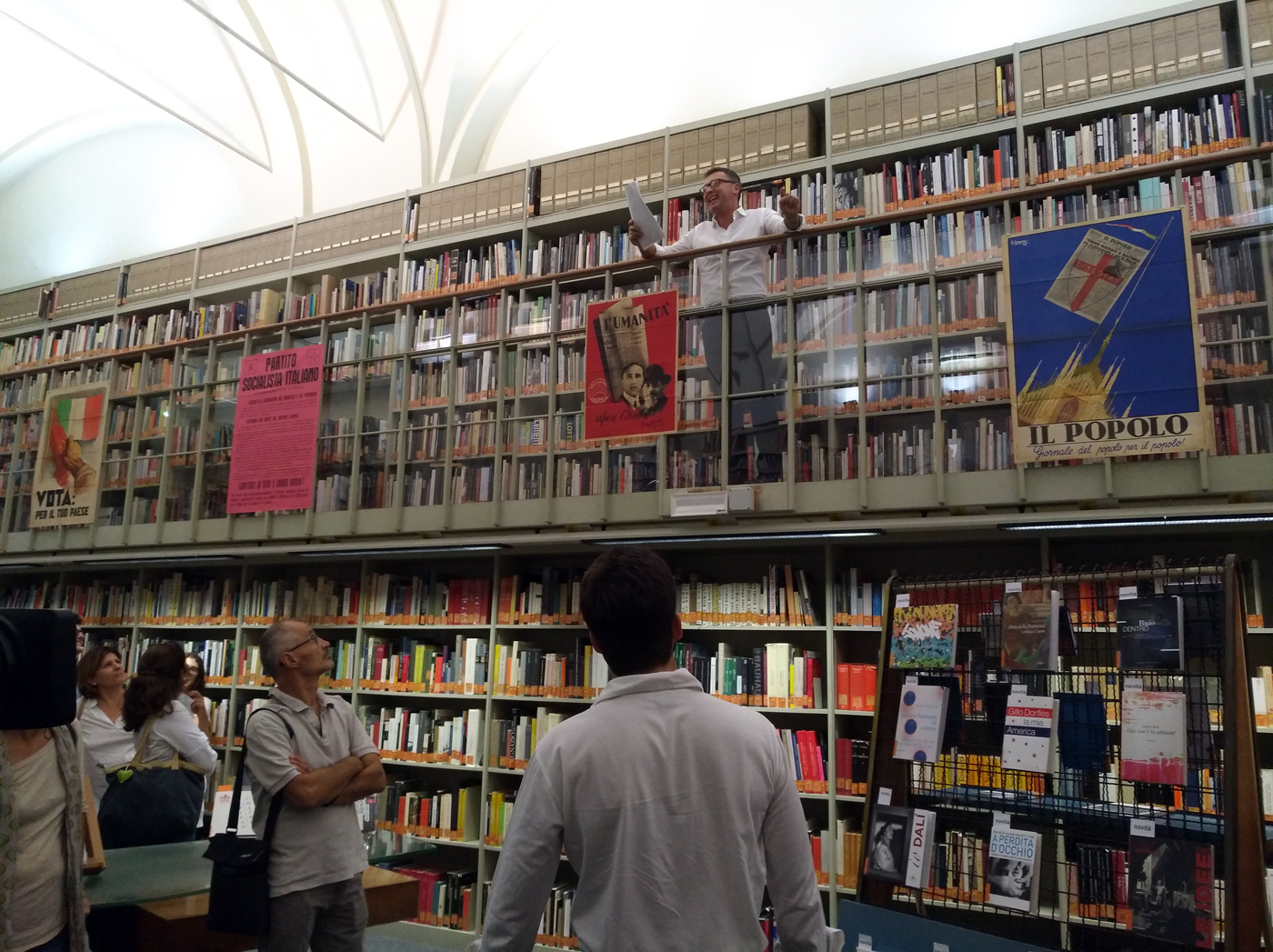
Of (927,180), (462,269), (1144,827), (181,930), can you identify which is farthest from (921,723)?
(462,269)

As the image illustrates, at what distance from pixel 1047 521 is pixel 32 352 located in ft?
31.6

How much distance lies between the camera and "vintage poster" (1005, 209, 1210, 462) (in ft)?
12.3

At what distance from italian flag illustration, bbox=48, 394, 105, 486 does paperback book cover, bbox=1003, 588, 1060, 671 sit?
6.97m

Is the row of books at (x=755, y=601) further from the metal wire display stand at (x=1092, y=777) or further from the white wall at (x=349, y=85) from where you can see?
the white wall at (x=349, y=85)

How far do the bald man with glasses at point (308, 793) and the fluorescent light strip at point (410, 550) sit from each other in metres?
2.68

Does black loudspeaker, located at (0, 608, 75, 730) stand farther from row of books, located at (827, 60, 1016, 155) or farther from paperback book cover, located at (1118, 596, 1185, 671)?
row of books, located at (827, 60, 1016, 155)

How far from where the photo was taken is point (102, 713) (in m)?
3.62

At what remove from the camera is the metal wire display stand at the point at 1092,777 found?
7.07 ft

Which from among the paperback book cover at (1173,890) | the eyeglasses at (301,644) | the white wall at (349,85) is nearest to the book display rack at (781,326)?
the white wall at (349,85)

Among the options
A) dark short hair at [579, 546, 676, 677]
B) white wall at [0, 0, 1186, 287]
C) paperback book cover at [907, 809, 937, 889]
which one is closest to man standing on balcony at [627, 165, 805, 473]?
paperback book cover at [907, 809, 937, 889]

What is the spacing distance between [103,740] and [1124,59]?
19.8ft

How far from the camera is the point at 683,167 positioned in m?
6.26

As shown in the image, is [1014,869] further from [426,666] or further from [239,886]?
[426,666]

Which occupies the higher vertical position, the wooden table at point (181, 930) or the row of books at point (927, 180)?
the row of books at point (927, 180)
